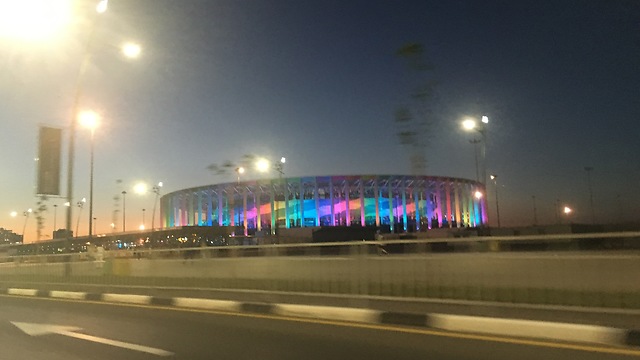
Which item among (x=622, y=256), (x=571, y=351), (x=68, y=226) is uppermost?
(x=68, y=226)

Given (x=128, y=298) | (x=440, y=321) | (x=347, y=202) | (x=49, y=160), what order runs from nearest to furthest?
(x=440, y=321) < (x=128, y=298) < (x=49, y=160) < (x=347, y=202)

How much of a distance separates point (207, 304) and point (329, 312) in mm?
4147

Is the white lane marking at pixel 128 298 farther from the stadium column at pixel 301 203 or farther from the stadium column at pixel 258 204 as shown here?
the stadium column at pixel 258 204

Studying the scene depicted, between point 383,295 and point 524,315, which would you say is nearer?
point 524,315

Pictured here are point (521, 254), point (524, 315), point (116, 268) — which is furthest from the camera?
point (116, 268)

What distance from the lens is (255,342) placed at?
30.1 ft

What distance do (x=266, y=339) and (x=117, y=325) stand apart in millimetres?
3991

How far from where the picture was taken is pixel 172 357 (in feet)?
26.8

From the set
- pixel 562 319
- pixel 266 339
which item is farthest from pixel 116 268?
pixel 562 319

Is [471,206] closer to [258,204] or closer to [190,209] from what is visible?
[258,204]

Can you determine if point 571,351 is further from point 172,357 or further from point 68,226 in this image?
point 68,226

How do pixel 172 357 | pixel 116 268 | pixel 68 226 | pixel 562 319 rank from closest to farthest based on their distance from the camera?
pixel 172 357 < pixel 562 319 < pixel 116 268 < pixel 68 226

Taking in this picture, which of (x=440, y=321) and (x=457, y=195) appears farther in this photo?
(x=457, y=195)

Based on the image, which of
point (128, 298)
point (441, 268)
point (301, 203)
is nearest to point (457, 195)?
point (301, 203)
